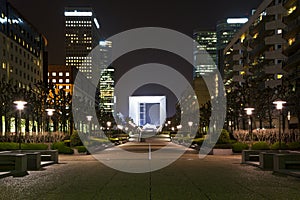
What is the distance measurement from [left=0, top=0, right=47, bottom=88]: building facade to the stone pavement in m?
73.1

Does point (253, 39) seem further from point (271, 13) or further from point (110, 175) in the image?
point (110, 175)

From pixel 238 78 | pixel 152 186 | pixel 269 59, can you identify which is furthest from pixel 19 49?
pixel 152 186

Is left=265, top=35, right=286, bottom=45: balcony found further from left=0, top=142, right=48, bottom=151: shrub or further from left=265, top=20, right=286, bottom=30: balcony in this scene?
left=0, top=142, right=48, bottom=151: shrub

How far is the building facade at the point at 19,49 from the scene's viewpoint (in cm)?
10319

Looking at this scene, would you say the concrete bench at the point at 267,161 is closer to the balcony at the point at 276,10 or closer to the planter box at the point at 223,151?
the planter box at the point at 223,151

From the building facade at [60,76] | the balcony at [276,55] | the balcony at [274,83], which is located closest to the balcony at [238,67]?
the balcony at [276,55]

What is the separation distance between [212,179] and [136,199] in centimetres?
734

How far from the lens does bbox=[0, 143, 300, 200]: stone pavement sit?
611 inches

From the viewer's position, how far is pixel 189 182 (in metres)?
19.8

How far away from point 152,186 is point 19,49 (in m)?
103

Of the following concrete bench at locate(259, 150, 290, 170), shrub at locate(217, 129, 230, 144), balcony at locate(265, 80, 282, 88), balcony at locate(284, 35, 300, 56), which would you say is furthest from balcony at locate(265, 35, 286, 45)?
concrete bench at locate(259, 150, 290, 170)

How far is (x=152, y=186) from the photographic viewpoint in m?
18.2

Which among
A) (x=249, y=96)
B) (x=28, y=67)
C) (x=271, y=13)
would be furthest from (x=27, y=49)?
(x=249, y=96)

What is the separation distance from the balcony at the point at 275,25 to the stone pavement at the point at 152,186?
7031 centimetres
